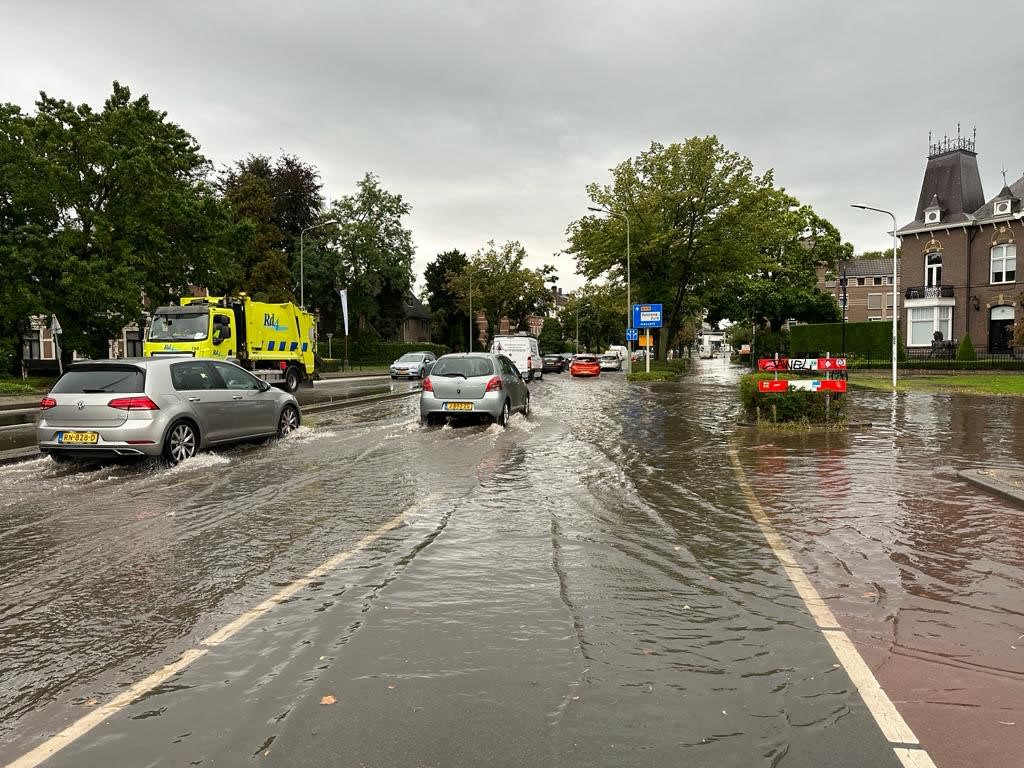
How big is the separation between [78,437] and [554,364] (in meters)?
46.3

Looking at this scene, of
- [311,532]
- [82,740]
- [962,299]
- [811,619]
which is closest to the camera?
[82,740]

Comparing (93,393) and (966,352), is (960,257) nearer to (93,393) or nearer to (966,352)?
(966,352)

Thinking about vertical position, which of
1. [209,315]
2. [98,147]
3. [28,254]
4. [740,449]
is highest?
[98,147]

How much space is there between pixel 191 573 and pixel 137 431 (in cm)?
521

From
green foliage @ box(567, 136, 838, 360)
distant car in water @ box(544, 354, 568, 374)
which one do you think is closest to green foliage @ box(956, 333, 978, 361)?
green foliage @ box(567, 136, 838, 360)

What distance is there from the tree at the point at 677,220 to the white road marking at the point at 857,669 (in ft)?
123

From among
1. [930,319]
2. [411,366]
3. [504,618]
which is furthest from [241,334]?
[930,319]

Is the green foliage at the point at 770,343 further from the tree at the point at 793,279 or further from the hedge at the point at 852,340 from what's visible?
the hedge at the point at 852,340

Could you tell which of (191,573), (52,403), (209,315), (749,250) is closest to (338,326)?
(749,250)

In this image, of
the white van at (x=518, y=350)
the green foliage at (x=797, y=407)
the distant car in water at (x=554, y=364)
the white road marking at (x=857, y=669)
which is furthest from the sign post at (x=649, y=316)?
the white road marking at (x=857, y=669)

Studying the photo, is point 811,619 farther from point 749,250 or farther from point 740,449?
point 749,250

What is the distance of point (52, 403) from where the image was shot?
10102 mm

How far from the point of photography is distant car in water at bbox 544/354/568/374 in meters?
54.8

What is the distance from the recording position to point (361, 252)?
221 ft
